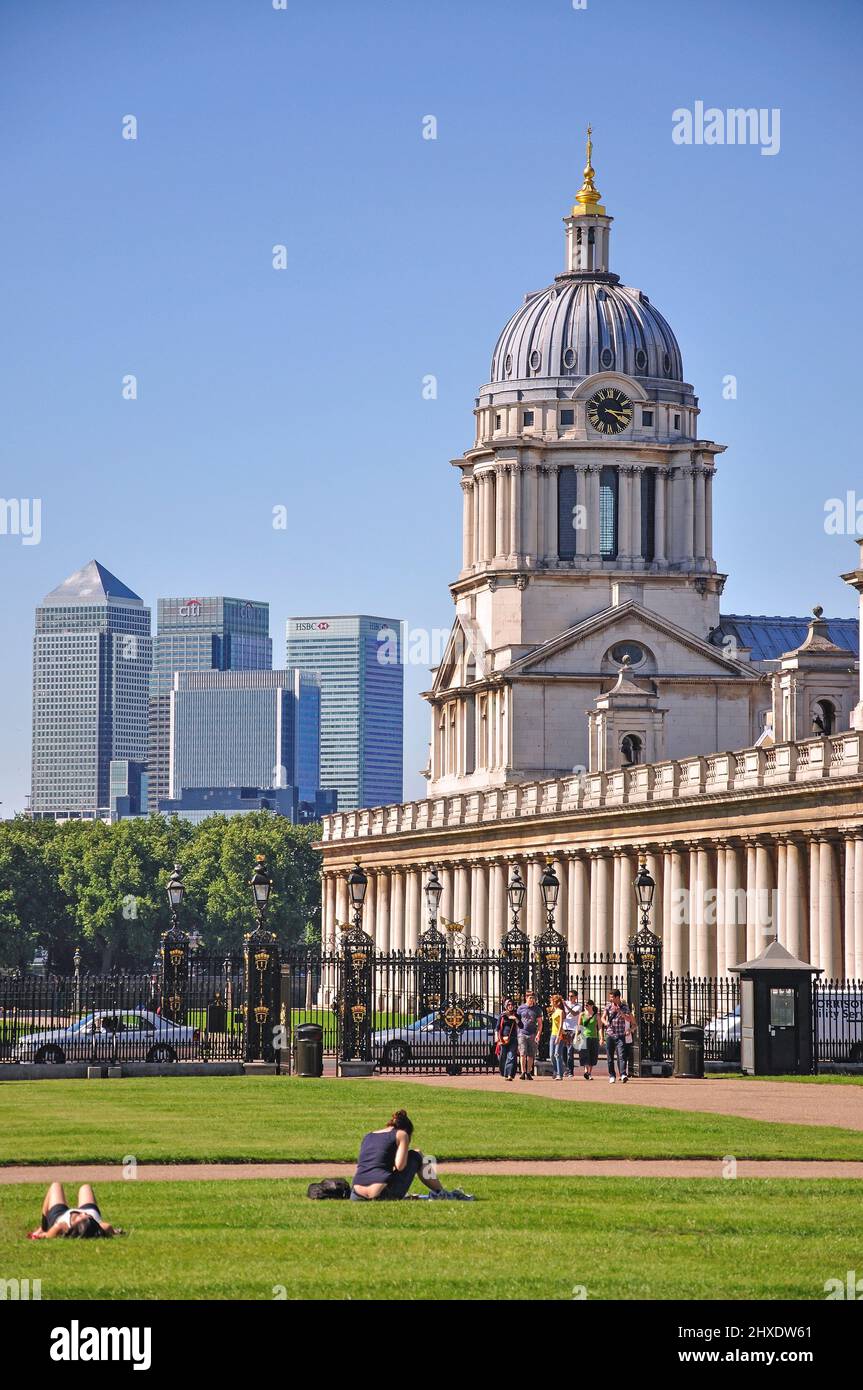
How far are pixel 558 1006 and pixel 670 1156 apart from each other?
22.6 metres

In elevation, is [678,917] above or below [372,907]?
below

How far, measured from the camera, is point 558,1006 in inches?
2343

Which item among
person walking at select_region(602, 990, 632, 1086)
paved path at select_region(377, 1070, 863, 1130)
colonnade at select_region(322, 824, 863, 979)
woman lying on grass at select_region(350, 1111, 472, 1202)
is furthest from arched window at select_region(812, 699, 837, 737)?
woman lying on grass at select_region(350, 1111, 472, 1202)

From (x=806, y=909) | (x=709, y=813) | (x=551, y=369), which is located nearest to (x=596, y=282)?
(x=551, y=369)

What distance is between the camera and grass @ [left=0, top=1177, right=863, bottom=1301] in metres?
23.8

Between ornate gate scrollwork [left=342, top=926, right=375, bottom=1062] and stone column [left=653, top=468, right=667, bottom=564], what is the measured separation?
8555 centimetres

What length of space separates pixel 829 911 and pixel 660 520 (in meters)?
62.4

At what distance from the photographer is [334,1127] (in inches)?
1609

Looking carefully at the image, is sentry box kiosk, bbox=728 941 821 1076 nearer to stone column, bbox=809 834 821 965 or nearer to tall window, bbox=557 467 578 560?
stone column, bbox=809 834 821 965

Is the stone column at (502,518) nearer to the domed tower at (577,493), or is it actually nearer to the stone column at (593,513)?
the domed tower at (577,493)

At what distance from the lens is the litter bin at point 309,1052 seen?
58094 millimetres

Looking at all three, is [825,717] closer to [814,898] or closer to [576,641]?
[814,898]

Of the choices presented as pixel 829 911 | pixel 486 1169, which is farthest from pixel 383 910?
pixel 486 1169

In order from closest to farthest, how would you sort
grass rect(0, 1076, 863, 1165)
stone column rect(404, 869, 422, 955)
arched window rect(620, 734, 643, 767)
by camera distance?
grass rect(0, 1076, 863, 1165) < arched window rect(620, 734, 643, 767) < stone column rect(404, 869, 422, 955)
